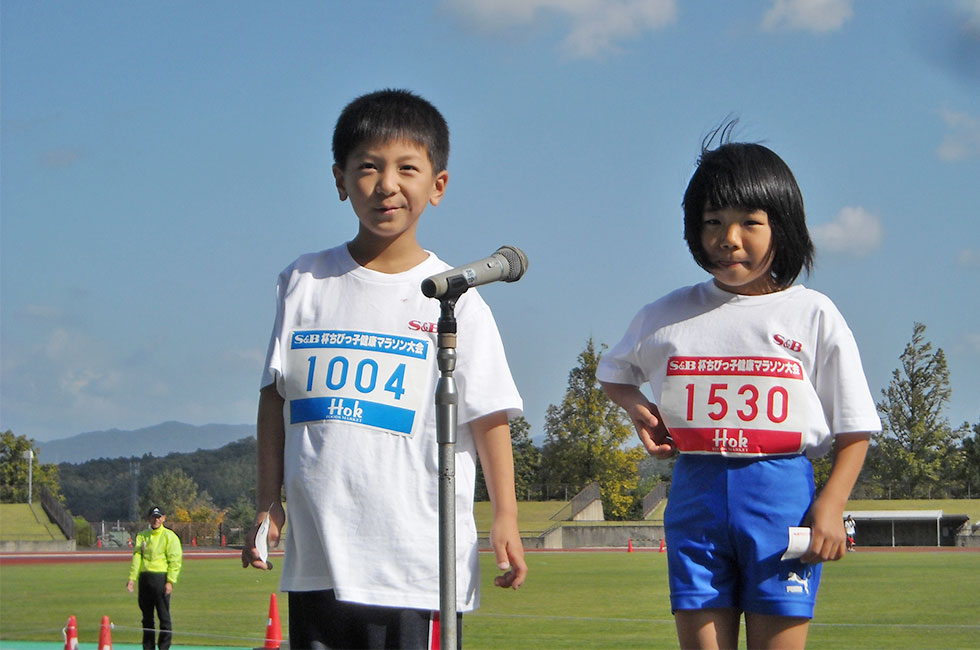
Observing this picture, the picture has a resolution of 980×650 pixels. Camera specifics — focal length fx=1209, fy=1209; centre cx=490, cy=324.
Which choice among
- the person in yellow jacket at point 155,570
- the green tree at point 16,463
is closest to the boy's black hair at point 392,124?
the person in yellow jacket at point 155,570

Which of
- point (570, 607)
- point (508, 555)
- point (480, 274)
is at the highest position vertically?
point (480, 274)

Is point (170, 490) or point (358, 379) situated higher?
point (170, 490)

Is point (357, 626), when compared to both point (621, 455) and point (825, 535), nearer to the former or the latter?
point (825, 535)

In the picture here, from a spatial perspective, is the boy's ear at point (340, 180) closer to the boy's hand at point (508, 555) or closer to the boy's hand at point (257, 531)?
the boy's hand at point (257, 531)

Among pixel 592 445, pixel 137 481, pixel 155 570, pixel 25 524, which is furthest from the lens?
pixel 137 481

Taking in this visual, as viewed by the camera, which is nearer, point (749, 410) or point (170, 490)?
point (749, 410)

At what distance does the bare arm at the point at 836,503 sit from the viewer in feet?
10.6

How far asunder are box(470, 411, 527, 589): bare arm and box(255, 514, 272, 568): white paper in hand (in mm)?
601

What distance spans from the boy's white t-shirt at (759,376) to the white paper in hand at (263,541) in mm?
1150

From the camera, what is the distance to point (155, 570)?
1325 centimetres

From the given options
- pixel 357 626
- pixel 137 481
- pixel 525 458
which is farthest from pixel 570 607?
pixel 137 481

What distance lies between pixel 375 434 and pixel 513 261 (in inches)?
23.8

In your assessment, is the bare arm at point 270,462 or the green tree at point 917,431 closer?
the bare arm at point 270,462

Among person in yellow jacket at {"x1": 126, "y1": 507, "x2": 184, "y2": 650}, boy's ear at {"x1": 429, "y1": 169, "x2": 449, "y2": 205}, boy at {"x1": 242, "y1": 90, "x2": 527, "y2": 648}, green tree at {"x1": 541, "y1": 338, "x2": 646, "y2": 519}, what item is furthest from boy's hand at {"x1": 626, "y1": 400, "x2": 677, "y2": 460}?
green tree at {"x1": 541, "y1": 338, "x2": 646, "y2": 519}
